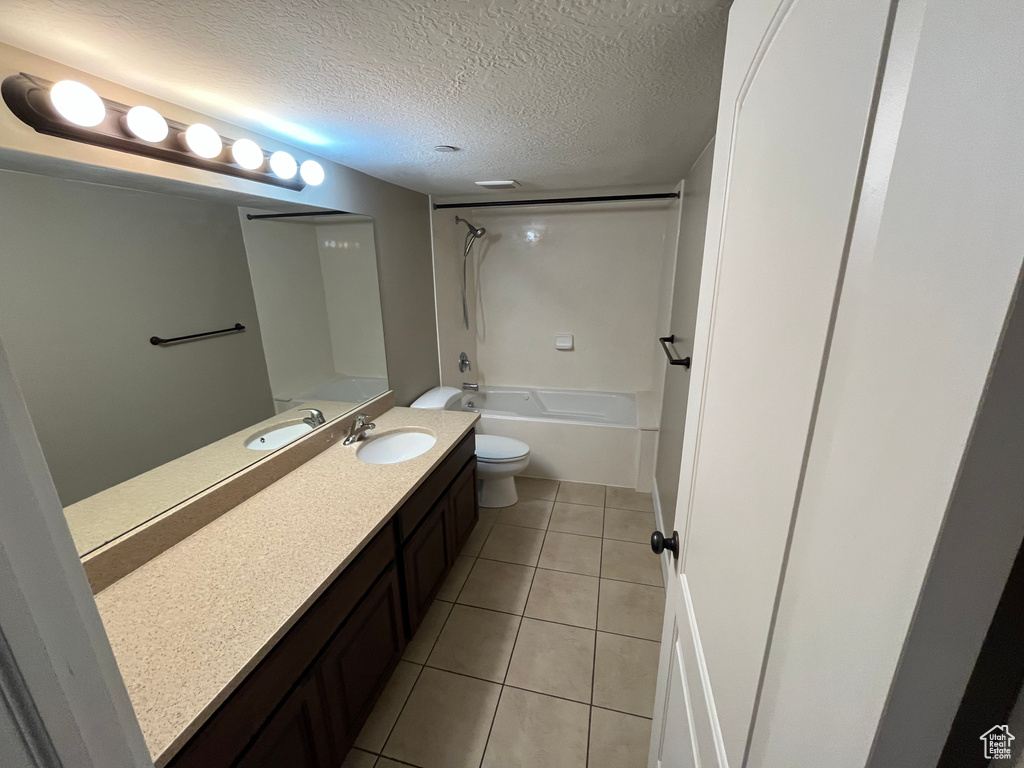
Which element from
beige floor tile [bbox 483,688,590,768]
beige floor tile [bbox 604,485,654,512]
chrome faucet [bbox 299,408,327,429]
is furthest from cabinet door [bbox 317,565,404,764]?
beige floor tile [bbox 604,485,654,512]

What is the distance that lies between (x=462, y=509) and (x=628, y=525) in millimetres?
1110

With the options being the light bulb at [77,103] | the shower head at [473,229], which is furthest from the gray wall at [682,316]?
the light bulb at [77,103]

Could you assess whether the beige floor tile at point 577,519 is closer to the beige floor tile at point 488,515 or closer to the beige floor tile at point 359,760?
the beige floor tile at point 488,515

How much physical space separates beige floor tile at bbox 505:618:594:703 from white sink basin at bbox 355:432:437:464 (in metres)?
0.97

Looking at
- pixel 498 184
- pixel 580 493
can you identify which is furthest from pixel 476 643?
pixel 498 184

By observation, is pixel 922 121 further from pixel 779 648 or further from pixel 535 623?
pixel 535 623

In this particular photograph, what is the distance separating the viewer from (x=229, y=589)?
3.49 ft

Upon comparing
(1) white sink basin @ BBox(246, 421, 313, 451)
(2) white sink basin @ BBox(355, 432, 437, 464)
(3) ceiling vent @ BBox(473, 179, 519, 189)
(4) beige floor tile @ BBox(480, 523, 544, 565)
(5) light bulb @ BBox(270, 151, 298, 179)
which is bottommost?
(4) beige floor tile @ BBox(480, 523, 544, 565)

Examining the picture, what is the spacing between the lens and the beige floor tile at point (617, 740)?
1.39 metres

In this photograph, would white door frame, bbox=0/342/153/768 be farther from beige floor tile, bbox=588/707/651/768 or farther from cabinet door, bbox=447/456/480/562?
cabinet door, bbox=447/456/480/562

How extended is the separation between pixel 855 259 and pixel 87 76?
1635 mm

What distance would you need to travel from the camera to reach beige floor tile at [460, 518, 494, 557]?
2.39 meters

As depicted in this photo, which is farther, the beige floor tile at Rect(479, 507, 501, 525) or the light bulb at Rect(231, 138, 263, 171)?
the beige floor tile at Rect(479, 507, 501, 525)

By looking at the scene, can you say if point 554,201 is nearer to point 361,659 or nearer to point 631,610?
point 631,610
